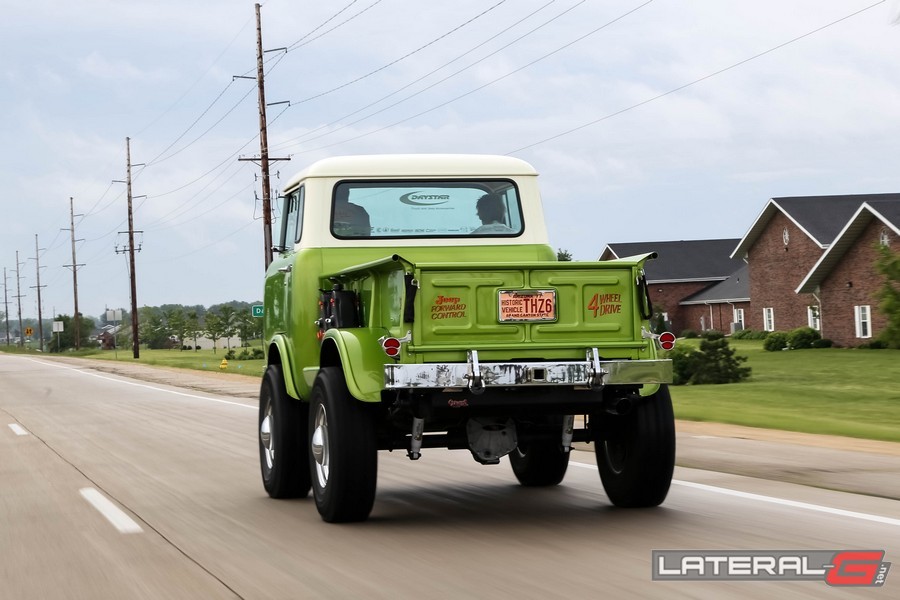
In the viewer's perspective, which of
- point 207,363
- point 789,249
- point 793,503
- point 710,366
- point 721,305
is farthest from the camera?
point 721,305

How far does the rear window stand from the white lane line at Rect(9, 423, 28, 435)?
10078 millimetres

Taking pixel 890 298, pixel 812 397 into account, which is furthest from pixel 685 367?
pixel 890 298

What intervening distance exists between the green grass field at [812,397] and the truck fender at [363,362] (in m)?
8.61

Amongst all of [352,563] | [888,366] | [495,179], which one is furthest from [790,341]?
[352,563]

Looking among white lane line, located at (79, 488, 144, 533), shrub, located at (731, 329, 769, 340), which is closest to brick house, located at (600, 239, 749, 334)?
shrub, located at (731, 329, 769, 340)

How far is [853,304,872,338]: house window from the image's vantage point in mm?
47094

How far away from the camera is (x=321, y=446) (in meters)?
8.77

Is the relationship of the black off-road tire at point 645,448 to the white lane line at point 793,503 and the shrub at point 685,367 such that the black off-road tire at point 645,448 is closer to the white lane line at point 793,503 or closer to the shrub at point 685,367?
the white lane line at point 793,503

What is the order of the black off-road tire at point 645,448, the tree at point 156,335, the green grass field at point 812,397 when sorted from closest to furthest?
the black off-road tire at point 645,448
the green grass field at point 812,397
the tree at point 156,335

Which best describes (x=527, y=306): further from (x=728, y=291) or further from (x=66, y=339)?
(x=66, y=339)

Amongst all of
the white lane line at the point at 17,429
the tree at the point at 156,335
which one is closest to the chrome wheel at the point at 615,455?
the white lane line at the point at 17,429

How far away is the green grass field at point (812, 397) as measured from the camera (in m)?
17.0

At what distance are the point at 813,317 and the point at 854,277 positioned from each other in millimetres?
6283

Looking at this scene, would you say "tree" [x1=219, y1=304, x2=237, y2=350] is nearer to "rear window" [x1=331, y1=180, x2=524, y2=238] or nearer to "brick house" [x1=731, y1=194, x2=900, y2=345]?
"brick house" [x1=731, y1=194, x2=900, y2=345]
